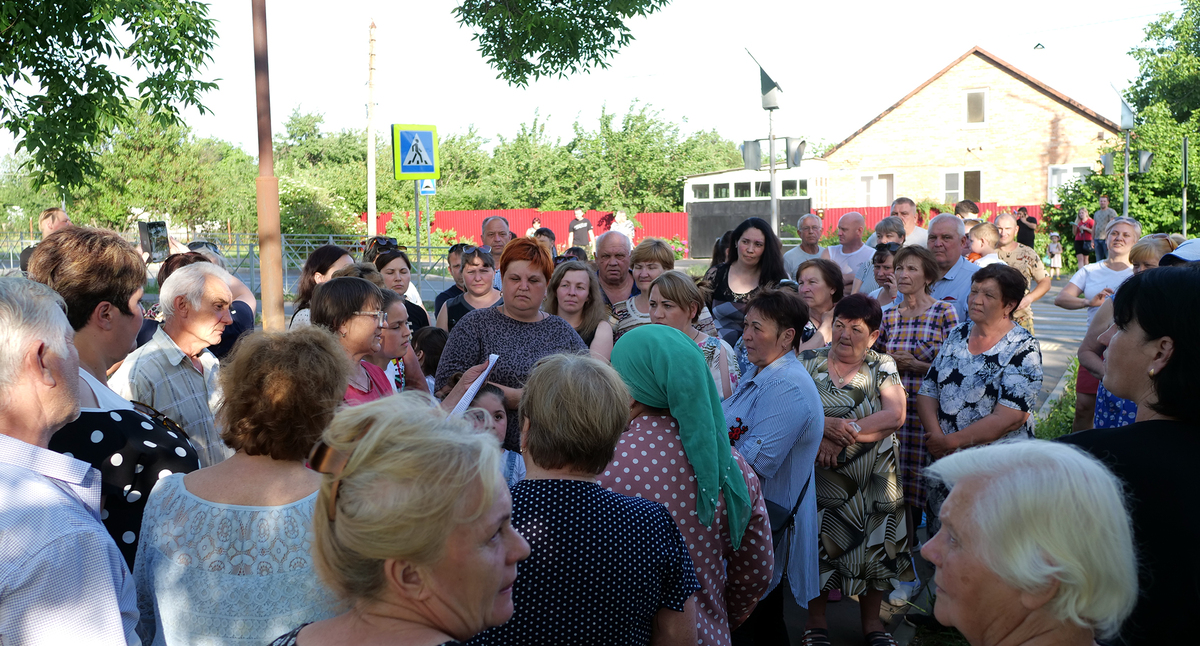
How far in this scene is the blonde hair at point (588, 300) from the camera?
18.0ft

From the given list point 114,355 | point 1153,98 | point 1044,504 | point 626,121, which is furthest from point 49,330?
point 1153,98

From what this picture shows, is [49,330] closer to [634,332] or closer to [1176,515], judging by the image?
[634,332]

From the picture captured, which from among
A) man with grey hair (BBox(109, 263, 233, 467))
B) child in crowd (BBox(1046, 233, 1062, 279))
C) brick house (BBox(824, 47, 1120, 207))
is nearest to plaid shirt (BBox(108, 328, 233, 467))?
man with grey hair (BBox(109, 263, 233, 467))

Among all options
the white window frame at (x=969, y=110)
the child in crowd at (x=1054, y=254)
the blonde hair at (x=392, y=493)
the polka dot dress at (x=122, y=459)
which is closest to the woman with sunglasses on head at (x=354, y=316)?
the polka dot dress at (x=122, y=459)

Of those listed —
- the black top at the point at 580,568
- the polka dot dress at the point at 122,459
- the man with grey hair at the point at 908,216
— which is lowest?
the black top at the point at 580,568

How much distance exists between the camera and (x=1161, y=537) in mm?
2109

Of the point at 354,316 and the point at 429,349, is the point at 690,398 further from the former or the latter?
the point at 429,349

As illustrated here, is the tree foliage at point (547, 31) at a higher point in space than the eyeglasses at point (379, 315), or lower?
higher

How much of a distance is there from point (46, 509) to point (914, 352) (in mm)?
5072

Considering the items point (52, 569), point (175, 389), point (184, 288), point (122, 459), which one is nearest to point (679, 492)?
point (122, 459)

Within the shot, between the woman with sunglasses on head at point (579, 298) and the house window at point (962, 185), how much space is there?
35.3 meters

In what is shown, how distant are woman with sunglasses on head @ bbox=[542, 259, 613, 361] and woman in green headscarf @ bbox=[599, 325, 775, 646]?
2480 millimetres

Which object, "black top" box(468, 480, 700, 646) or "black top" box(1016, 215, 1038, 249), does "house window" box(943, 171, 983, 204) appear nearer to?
"black top" box(1016, 215, 1038, 249)

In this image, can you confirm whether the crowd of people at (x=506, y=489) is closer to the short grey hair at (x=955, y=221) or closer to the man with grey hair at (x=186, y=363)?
the man with grey hair at (x=186, y=363)
